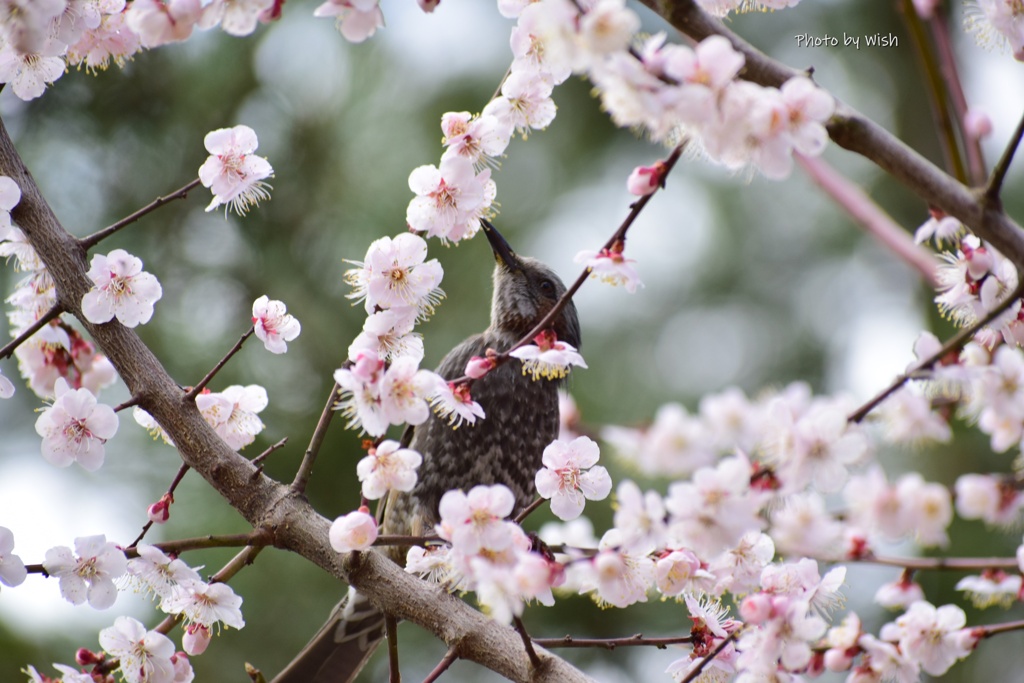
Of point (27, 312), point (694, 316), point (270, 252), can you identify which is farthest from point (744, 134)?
point (694, 316)

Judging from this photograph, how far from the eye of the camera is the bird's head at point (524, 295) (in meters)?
3.09

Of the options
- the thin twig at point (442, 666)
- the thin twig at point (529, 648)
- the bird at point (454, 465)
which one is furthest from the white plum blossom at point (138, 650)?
the bird at point (454, 465)

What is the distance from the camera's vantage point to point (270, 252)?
362 cm

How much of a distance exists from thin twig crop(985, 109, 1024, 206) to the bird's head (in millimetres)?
1956

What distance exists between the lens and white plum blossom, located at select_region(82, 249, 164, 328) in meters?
1.52

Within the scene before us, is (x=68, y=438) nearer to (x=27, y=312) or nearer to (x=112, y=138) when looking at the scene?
(x=27, y=312)

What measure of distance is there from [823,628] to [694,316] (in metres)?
3.55

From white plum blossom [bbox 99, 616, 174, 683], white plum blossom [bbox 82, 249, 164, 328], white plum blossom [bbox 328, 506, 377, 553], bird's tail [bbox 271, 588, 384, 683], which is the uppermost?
white plum blossom [bbox 82, 249, 164, 328]

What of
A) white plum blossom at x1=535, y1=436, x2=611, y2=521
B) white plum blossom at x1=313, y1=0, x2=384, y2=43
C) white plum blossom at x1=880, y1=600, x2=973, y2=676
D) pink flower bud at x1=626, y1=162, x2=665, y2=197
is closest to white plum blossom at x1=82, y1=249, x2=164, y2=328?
white plum blossom at x1=313, y1=0, x2=384, y2=43

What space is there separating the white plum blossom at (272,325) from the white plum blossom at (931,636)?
1.16 metres

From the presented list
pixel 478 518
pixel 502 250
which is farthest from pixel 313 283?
pixel 478 518

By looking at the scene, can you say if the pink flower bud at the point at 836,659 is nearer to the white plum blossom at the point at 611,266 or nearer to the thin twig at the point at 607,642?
the thin twig at the point at 607,642

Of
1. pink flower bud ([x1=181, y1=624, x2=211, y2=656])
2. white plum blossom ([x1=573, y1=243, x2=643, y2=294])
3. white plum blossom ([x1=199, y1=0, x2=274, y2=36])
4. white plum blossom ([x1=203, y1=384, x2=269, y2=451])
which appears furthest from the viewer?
white plum blossom ([x1=203, y1=384, x2=269, y2=451])

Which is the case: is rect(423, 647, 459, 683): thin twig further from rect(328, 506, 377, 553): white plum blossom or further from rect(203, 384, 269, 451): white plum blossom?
rect(203, 384, 269, 451): white plum blossom
